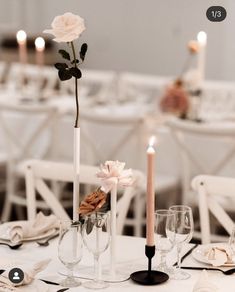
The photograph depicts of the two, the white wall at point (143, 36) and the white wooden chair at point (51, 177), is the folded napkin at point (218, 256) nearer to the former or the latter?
the white wooden chair at point (51, 177)

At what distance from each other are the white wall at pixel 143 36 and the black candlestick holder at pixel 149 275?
16.9 feet

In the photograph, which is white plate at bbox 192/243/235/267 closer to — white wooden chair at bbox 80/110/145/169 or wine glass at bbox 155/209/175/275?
wine glass at bbox 155/209/175/275

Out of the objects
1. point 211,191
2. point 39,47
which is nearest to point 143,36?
point 39,47

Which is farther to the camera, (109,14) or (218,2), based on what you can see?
(109,14)

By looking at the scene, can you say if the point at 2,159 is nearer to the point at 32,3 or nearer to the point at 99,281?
the point at 99,281

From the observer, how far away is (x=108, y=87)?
21.3 ft

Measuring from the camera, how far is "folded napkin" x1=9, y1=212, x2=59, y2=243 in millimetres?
2230

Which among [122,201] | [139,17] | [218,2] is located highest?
[139,17]

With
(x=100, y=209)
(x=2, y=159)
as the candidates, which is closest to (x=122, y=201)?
(x=100, y=209)

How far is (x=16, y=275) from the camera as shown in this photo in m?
1.88

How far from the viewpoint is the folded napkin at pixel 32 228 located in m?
2.23

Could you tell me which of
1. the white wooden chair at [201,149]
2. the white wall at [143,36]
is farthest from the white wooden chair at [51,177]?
the white wall at [143,36]

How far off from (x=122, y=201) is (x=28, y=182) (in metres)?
0.35

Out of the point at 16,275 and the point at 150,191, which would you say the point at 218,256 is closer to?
the point at 150,191
